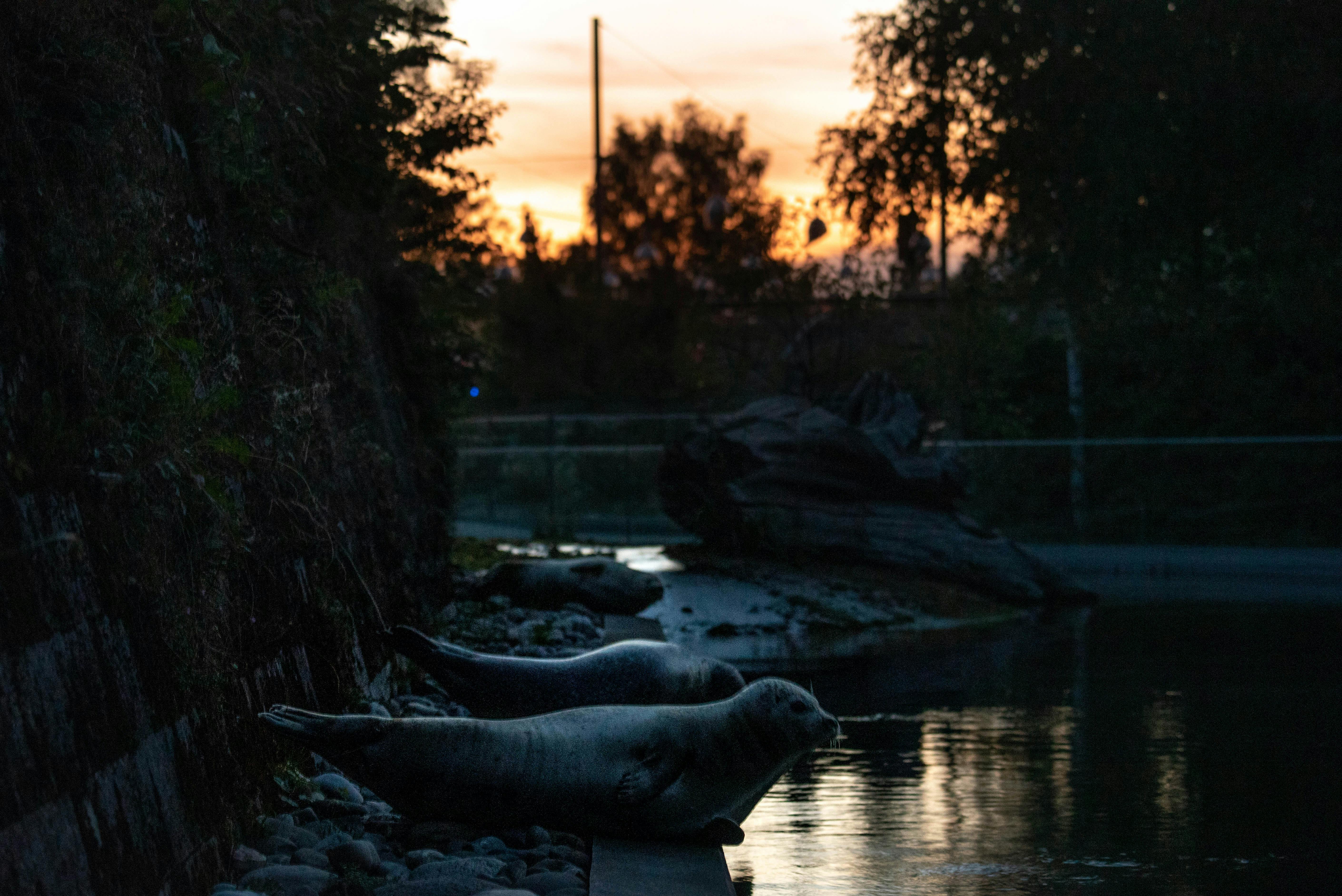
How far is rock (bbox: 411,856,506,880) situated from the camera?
4.57 m

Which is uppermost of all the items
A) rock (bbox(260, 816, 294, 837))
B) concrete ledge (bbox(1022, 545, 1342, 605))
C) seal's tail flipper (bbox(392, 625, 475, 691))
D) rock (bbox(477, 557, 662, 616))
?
seal's tail flipper (bbox(392, 625, 475, 691))

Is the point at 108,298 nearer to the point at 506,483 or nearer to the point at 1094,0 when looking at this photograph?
the point at 506,483

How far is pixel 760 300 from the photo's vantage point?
2484 cm

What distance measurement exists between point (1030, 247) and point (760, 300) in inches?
165

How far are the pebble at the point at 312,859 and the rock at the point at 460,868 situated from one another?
0.24 m

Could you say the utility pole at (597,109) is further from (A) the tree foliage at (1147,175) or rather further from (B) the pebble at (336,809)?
(B) the pebble at (336,809)

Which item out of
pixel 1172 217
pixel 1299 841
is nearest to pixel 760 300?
pixel 1172 217

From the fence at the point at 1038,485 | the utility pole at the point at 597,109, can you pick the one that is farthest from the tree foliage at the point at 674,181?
the fence at the point at 1038,485

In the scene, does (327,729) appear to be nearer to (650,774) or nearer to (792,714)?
(650,774)

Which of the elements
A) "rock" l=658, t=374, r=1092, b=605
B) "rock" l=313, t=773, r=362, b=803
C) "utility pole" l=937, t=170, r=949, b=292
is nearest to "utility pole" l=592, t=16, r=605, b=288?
"utility pole" l=937, t=170, r=949, b=292

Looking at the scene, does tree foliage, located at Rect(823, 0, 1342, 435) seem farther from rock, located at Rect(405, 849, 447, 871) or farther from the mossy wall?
rock, located at Rect(405, 849, 447, 871)

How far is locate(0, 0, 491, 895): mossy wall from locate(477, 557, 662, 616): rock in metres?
4.64

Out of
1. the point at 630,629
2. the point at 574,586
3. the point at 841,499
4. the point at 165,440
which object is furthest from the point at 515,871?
the point at 841,499

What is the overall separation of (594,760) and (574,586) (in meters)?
7.97
